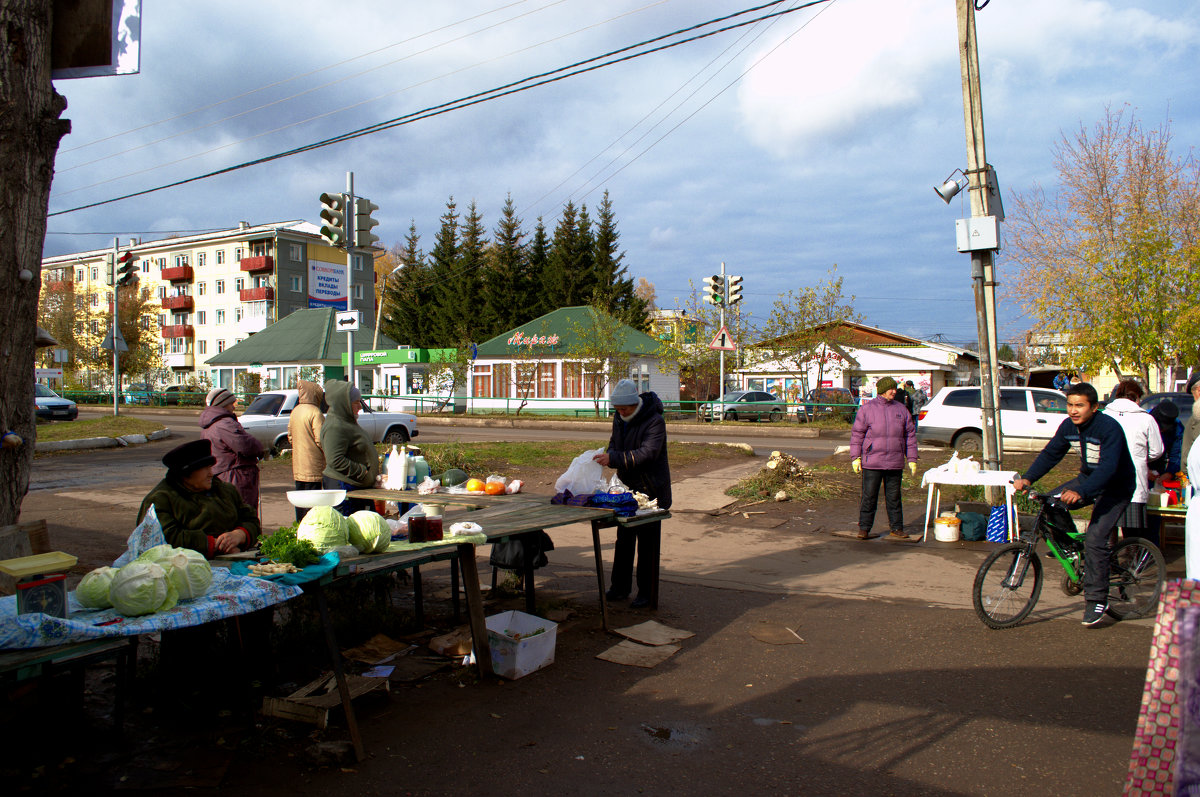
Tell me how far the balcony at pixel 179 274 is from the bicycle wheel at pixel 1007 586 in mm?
74701

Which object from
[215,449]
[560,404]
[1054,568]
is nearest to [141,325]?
[560,404]

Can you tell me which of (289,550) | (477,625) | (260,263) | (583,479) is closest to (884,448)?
(583,479)

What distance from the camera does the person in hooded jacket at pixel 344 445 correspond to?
7.43 metres

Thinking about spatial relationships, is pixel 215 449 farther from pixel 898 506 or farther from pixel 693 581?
pixel 898 506

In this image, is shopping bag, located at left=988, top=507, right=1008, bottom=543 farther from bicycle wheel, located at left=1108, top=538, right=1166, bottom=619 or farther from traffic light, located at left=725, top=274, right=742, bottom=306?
traffic light, located at left=725, top=274, right=742, bottom=306

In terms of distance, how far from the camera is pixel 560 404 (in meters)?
38.8

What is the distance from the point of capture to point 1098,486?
597 cm

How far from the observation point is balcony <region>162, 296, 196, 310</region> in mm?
68625

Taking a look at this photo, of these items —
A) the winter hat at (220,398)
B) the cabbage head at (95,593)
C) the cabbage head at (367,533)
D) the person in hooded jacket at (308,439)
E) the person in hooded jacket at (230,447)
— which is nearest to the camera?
the cabbage head at (95,593)

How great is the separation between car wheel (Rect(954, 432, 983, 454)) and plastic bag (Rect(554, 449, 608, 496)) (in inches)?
540

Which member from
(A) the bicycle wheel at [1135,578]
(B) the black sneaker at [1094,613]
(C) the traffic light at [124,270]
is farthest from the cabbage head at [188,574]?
(C) the traffic light at [124,270]

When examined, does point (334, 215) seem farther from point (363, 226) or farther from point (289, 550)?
point (289, 550)

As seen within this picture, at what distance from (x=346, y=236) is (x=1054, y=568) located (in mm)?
10661

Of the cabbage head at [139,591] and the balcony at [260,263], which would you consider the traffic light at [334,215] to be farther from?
the balcony at [260,263]
